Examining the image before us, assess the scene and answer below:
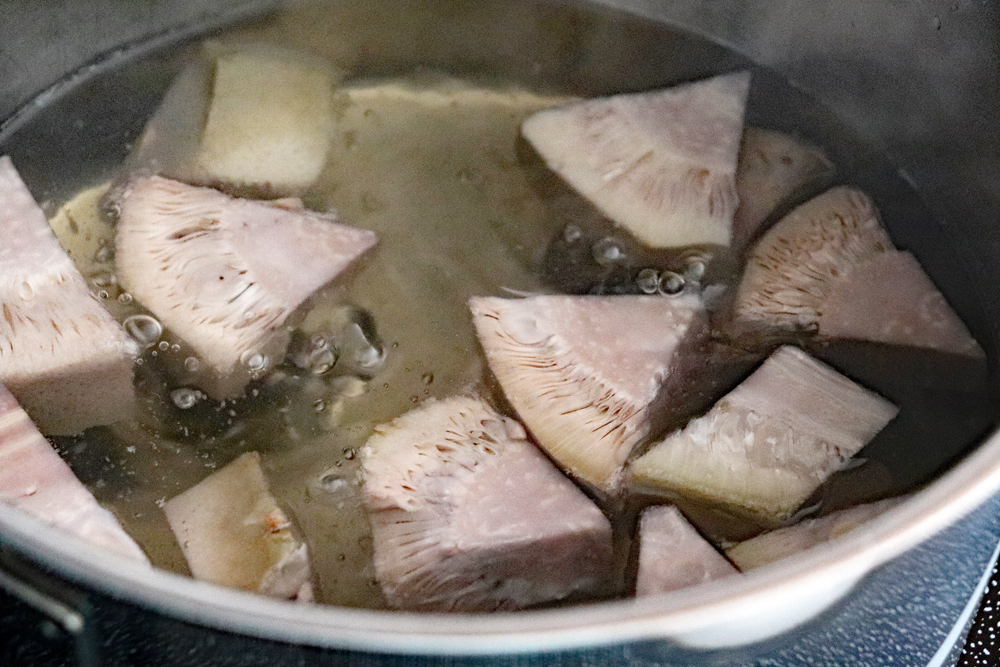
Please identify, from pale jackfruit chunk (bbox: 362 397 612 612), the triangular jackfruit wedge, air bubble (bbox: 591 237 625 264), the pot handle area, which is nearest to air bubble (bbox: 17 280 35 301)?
pale jackfruit chunk (bbox: 362 397 612 612)

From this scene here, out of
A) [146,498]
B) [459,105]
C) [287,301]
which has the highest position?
[459,105]

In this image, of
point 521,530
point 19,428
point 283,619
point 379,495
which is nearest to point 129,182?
point 19,428

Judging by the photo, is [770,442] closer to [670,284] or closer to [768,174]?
[670,284]

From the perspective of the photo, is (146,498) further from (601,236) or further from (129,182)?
(601,236)

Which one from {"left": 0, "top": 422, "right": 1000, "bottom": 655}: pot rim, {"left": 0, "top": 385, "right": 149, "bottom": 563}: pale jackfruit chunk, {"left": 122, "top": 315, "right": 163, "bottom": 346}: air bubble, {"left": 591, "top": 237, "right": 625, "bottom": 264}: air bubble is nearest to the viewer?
{"left": 0, "top": 422, "right": 1000, "bottom": 655}: pot rim

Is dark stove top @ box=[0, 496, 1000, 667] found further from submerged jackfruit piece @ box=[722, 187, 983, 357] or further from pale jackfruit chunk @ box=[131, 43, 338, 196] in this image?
pale jackfruit chunk @ box=[131, 43, 338, 196]

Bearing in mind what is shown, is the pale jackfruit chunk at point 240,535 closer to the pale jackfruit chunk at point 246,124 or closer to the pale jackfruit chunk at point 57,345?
the pale jackfruit chunk at point 57,345
